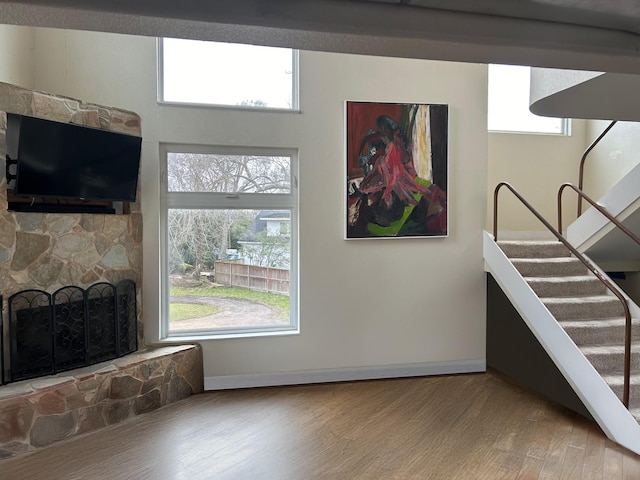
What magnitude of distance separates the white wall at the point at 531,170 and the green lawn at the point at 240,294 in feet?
9.46

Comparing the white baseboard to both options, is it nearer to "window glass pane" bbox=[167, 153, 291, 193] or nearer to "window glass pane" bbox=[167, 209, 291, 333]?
"window glass pane" bbox=[167, 209, 291, 333]

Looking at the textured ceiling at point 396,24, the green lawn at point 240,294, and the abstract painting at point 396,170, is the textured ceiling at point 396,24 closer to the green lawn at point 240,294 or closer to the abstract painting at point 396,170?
the abstract painting at point 396,170

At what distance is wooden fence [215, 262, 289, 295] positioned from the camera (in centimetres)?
434

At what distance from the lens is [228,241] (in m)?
4.32

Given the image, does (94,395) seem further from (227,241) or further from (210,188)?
(210,188)

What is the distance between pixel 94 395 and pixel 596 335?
4081 mm

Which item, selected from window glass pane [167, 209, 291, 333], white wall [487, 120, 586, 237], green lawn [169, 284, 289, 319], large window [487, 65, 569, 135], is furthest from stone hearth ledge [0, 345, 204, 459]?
large window [487, 65, 569, 135]

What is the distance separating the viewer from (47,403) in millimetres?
3127

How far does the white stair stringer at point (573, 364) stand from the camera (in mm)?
3137

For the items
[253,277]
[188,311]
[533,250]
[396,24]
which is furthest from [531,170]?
[396,24]

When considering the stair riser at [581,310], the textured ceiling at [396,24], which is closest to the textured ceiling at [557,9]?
the textured ceiling at [396,24]

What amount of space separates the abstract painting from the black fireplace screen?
2.18m

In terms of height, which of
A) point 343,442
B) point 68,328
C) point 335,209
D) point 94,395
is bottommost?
point 343,442

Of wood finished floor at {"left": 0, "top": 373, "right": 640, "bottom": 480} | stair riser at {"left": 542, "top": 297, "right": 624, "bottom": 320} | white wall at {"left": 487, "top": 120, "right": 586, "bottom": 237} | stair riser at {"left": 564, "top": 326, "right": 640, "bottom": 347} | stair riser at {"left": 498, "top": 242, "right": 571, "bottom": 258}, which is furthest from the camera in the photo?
white wall at {"left": 487, "top": 120, "right": 586, "bottom": 237}
